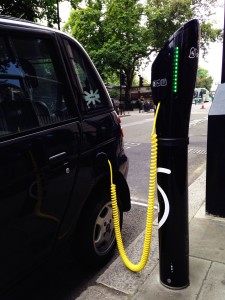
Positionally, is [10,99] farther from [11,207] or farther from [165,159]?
[165,159]

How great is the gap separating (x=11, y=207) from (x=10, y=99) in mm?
647

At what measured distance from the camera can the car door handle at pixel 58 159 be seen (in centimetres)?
207

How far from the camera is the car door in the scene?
1.83 m

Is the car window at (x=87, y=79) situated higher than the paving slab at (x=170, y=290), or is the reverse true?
the car window at (x=87, y=79)

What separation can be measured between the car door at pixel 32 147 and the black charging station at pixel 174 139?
667 mm

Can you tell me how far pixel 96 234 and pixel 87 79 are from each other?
1362 mm

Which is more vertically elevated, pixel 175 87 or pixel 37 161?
pixel 175 87

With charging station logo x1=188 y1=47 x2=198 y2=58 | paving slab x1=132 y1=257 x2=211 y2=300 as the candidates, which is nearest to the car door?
paving slab x1=132 y1=257 x2=211 y2=300

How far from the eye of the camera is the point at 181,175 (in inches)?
84.5

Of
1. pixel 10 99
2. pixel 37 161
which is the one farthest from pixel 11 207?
pixel 10 99

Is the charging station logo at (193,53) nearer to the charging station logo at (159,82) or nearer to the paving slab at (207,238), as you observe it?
the charging station logo at (159,82)

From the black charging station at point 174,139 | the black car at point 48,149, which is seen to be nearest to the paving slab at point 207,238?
the black charging station at point 174,139

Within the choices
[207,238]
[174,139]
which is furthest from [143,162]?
[174,139]

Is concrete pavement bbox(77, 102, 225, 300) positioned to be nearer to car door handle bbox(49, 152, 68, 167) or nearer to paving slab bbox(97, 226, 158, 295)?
paving slab bbox(97, 226, 158, 295)
